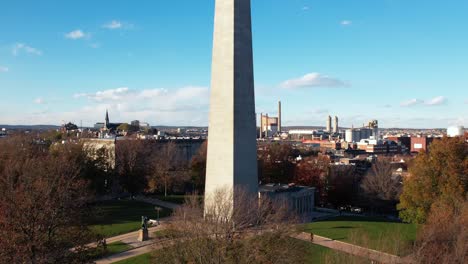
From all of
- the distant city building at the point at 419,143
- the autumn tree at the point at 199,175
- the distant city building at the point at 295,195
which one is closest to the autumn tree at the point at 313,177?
the distant city building at the point at 295,195

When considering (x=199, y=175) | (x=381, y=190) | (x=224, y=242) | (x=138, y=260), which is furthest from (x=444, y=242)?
(x=199, y=175)

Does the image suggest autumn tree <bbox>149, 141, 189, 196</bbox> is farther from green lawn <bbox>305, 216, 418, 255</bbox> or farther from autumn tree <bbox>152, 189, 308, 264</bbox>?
autumn tree <bbox>152, 189, 308, 264</bbox>

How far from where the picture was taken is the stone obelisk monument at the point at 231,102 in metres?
25.8

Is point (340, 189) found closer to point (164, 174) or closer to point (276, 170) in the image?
point (276, 170)

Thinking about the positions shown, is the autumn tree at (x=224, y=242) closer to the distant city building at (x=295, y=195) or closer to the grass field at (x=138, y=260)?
the grass field at (x=138, y=260)

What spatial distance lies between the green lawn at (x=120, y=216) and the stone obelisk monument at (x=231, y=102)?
801cm

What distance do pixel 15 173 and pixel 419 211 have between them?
29183 mm

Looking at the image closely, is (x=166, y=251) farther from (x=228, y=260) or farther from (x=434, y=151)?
(x=434, y=151)

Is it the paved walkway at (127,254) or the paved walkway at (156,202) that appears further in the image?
the paved walkway at (156,202)

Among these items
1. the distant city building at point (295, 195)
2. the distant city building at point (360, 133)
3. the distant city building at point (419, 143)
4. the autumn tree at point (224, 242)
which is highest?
the distant city building at point (360, 133)

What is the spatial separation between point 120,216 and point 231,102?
1623 centimetres

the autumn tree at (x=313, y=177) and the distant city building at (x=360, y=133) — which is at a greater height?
the distant city building at (x=360, y=133)

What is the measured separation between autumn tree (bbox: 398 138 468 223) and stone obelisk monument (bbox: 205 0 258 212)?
13729mm

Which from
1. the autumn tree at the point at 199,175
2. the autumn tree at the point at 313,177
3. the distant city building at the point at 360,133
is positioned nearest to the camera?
the autumn tree at the point at 199,175
